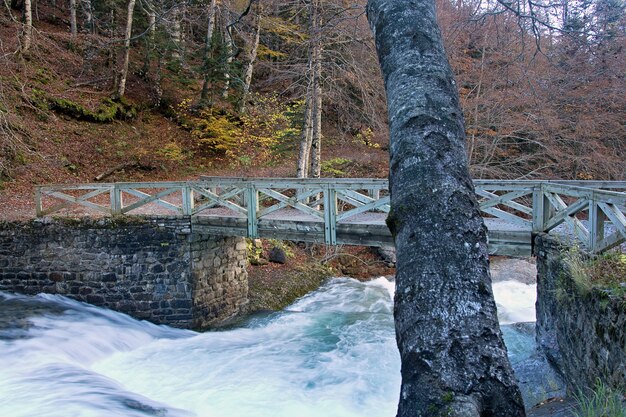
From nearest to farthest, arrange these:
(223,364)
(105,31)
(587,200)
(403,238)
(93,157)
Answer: (403,238) → (587,200) → (223,364) → (93,157) → (105,31)

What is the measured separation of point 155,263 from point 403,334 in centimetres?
920

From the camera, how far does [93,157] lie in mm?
16188

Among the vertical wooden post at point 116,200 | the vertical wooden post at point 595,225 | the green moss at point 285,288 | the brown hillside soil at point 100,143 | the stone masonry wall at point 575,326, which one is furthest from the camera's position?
the brown hillside soil at point 100,143

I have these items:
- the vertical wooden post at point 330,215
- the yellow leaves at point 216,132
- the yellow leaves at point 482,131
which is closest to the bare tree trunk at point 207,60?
the yellow leaves at point 216,132

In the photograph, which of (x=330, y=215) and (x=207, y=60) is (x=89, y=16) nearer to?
(x=207, y=60)

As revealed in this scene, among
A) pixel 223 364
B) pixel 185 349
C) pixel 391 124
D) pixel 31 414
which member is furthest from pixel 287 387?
pixel 391 124

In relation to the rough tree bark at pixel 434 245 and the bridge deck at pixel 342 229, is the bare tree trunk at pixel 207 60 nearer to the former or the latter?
the bridge deck at pixel 342 229

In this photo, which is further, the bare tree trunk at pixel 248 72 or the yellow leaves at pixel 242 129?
the bare tree trunk at pixel 248 72

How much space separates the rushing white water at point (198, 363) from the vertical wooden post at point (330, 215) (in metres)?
2.22

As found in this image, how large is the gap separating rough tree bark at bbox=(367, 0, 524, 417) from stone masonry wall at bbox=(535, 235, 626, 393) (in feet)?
9.26

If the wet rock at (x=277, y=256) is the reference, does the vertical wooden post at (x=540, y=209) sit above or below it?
above

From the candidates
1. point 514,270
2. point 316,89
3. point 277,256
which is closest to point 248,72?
point 316,89

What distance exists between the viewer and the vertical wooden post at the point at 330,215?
843cm

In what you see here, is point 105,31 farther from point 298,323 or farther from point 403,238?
point 403,238
